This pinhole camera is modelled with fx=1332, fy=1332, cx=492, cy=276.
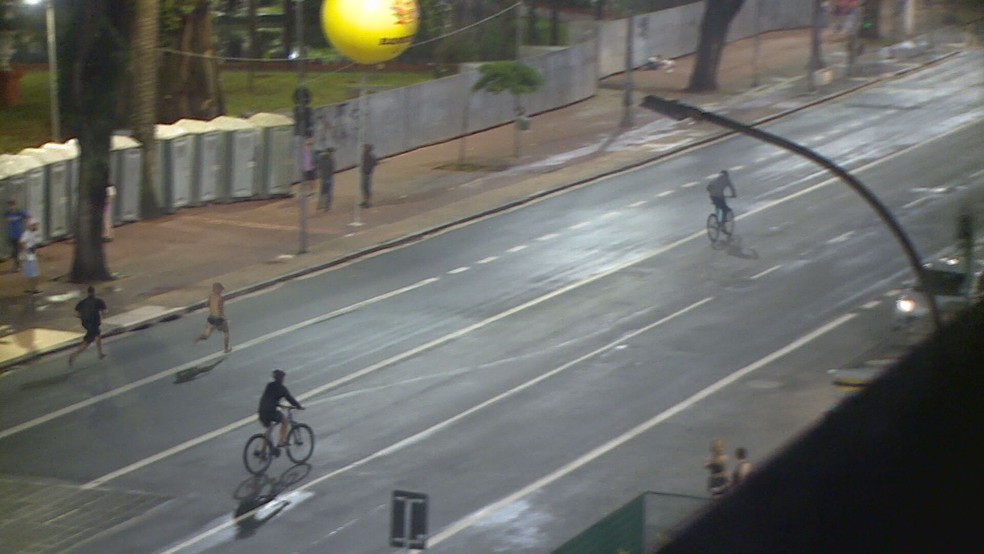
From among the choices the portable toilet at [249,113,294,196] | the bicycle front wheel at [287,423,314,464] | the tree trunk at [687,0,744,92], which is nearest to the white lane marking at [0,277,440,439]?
the bicycle front wheel at [287,423,314,464]

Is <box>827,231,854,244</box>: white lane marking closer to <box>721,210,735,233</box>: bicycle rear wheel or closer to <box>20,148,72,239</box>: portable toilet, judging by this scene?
<box>721,210,735,233</box>: bicycle rear wheel

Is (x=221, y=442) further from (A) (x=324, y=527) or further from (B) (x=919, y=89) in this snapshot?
(B) (x=919, y=89)

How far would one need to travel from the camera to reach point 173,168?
34.8 meters

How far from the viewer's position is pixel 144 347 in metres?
23.6

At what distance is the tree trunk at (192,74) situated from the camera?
129ft

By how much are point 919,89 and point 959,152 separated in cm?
1011

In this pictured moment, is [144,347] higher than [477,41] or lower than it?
lower

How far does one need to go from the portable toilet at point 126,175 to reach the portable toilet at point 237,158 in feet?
9.76

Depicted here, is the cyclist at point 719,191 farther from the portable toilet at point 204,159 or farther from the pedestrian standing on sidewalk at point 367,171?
the portable toilet at point 204,159

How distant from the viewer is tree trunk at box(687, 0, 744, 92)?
162ft

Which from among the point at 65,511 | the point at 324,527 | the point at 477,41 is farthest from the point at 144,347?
the point at 477,41

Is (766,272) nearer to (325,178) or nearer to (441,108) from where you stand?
(325,178)

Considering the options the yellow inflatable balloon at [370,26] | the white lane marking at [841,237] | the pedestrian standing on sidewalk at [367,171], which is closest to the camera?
the white lane marking at [841,237]

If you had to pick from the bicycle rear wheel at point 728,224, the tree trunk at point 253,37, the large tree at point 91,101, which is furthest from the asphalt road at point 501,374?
the tree trunk at point 253,37
